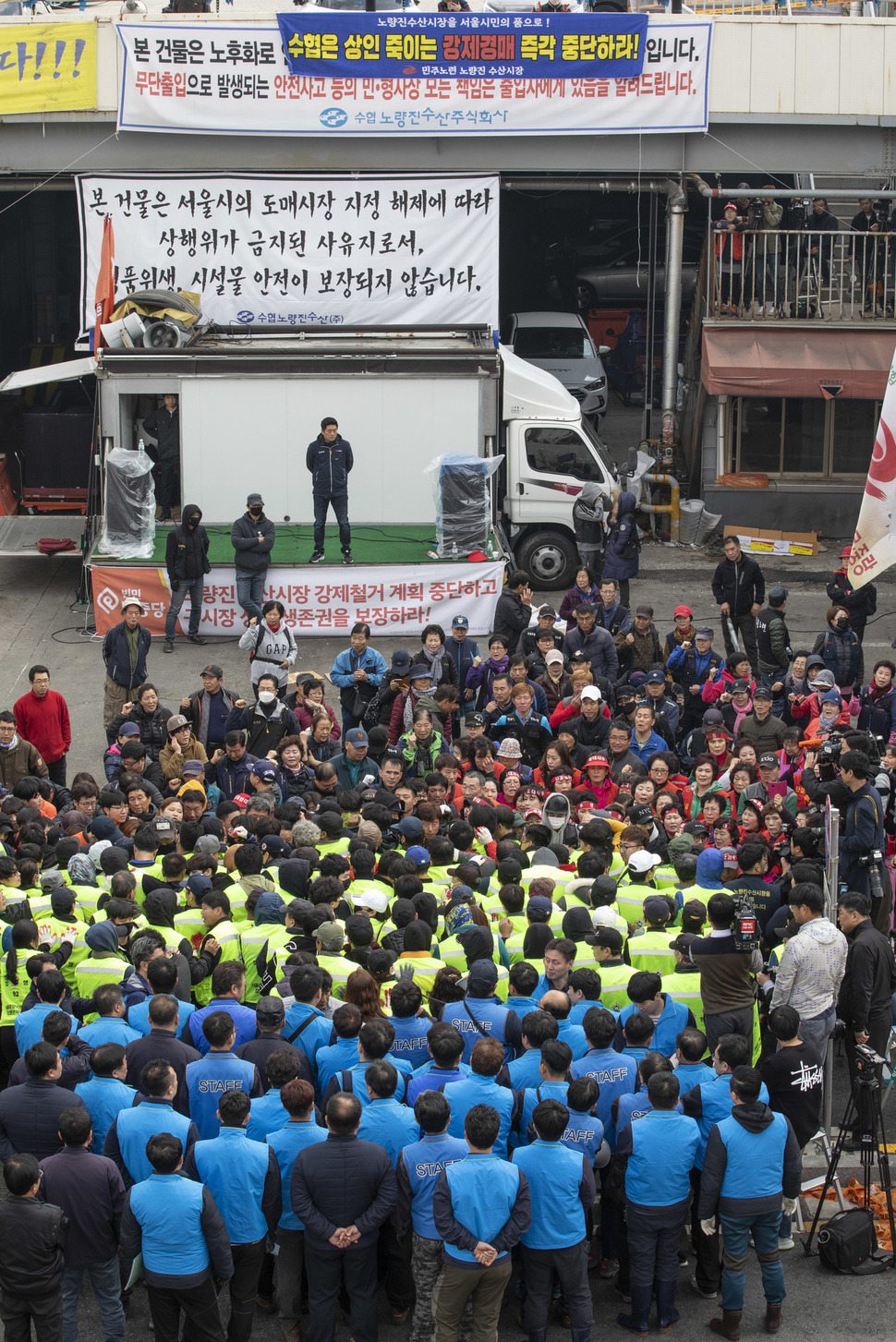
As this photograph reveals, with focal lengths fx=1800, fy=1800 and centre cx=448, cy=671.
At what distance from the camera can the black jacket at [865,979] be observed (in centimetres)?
955

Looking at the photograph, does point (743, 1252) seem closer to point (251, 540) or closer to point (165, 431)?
point (251, 540)

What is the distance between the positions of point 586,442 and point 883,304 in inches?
197

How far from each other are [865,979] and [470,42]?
15.3 m

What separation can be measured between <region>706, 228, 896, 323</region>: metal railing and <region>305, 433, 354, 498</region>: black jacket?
603 centimetres

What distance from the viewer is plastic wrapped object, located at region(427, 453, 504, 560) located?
18844mm

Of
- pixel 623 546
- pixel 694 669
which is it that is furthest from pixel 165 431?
pixel 694 669

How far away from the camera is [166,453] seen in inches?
778

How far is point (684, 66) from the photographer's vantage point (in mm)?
22016

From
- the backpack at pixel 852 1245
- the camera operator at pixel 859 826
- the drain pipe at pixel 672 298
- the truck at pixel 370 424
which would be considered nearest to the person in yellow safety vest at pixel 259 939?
the backpack at pixel 852 1245

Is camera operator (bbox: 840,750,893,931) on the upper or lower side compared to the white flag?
lower

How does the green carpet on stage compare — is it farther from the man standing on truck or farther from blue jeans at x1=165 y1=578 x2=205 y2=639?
blue jeans at x1=165 y1=578 x2=205 y2=639

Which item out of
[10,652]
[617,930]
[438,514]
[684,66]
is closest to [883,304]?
[684,66]

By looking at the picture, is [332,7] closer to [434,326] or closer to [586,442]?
[434,326]

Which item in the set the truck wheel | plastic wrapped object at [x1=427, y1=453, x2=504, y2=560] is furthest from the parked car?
plastic wrapped object at [x1=427, y1=453, x2=504, y2=560]
